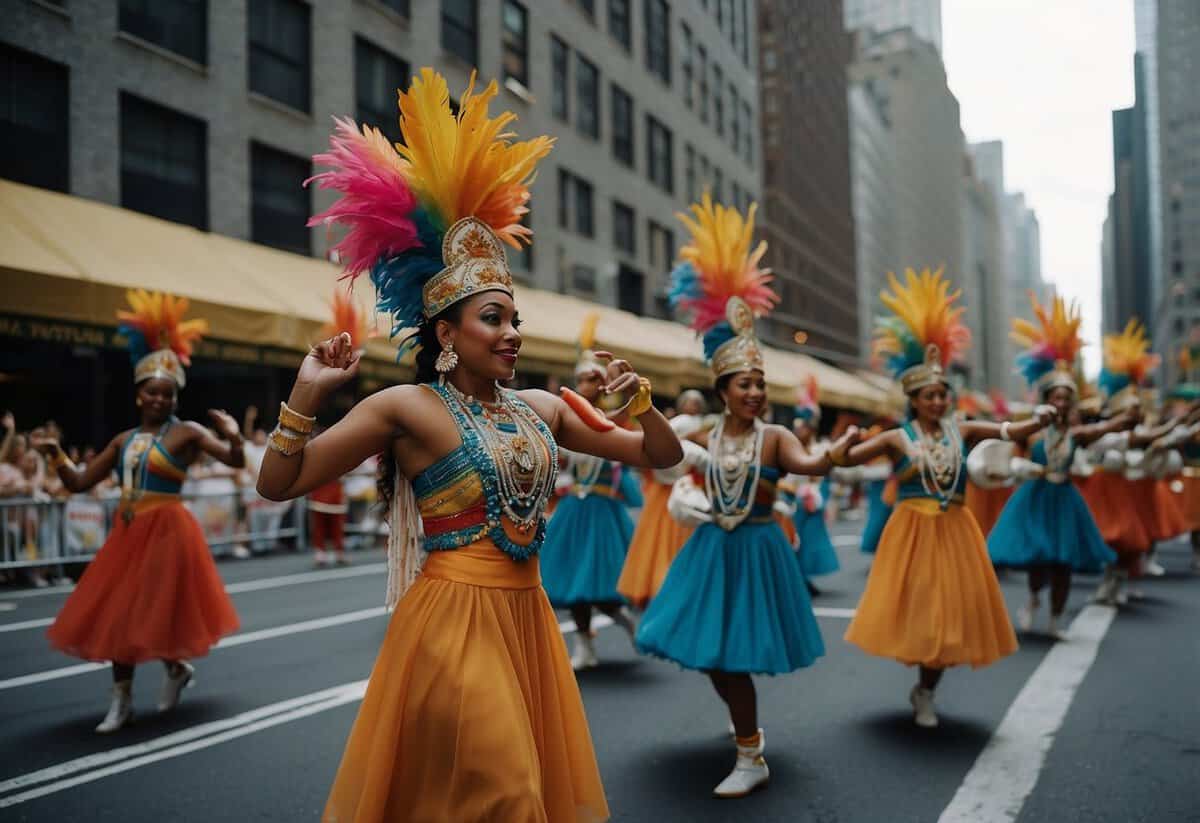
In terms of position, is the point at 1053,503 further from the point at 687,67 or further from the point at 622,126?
the point at 687,67

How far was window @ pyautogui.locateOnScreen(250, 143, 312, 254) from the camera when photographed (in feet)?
57.1

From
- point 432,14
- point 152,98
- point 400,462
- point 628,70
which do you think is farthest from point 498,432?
point 628,70

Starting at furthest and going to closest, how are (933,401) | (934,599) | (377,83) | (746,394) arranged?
(377,83), (933,401), (934,599), (746,394)

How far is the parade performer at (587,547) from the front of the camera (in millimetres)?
7211

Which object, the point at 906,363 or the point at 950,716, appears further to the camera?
the point at 906,363

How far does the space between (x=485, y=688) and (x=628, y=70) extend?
99.3 feet

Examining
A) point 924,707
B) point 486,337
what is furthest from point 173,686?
point 924,707

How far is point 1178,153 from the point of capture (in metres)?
134

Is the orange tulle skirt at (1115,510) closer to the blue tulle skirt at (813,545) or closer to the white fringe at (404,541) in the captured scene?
the blue tulle skirt at (813,545)

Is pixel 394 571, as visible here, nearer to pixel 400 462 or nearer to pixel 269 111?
pixel 400 462

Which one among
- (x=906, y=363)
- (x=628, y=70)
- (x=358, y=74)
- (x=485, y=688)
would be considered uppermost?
(x=628, y=70)

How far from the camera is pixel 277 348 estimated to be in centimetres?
1423

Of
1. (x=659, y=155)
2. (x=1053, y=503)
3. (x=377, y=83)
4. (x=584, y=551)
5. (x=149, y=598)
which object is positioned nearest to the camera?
(x=149, y=598)

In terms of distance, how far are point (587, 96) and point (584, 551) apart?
2349cm
